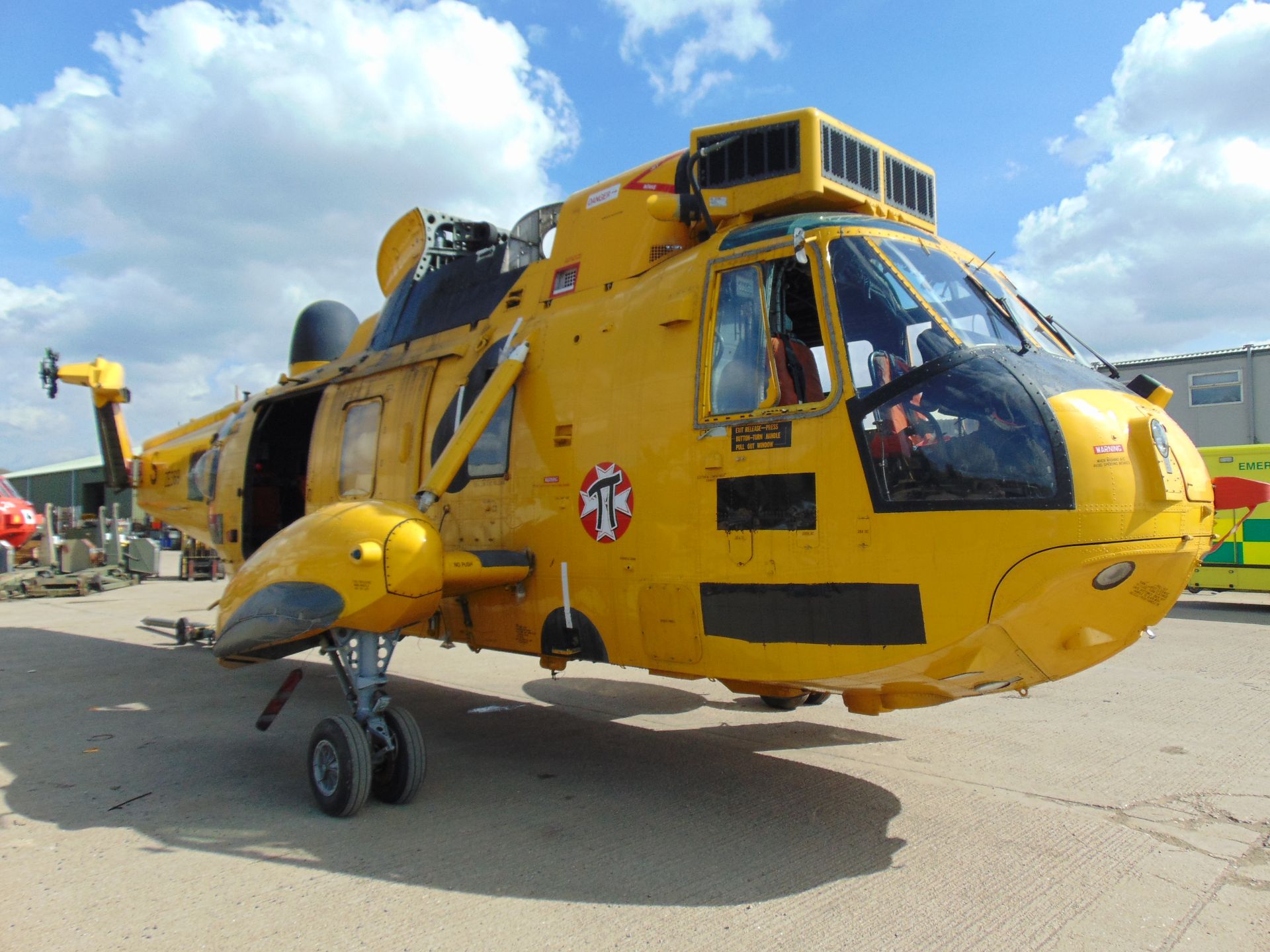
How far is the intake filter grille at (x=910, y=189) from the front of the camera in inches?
218

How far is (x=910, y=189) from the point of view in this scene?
18.8 feet

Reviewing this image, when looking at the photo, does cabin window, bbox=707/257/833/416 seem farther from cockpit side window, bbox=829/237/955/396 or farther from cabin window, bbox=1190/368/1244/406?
cabin window, bbox=1190/368/1244/406

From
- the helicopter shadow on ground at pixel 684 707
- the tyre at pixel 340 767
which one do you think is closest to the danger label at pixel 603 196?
the tyre at pixel 340 767

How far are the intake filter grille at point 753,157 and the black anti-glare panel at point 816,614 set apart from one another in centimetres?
246

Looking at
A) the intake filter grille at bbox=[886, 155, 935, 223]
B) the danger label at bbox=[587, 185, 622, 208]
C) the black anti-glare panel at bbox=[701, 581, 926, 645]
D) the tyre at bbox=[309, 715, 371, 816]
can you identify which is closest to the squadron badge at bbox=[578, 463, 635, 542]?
the black anti-glare panel at bbox=[701, 581, 926, 645]

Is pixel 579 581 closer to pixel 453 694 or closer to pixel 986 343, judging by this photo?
pixel 986 343

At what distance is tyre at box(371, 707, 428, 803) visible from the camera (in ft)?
17.1

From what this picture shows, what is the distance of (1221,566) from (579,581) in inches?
570

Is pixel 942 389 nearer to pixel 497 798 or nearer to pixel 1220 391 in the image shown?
pixel 497 798

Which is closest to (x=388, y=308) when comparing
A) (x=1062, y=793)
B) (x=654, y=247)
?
(x=654, y=247)

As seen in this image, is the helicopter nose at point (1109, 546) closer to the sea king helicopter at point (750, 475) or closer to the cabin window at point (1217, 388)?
the sea king helicopter at point (750, 475)

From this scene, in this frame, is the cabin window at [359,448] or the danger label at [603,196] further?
the cabin window at [359,448]

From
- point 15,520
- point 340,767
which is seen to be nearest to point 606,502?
point 340,767

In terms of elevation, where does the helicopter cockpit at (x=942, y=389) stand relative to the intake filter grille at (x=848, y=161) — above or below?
below
